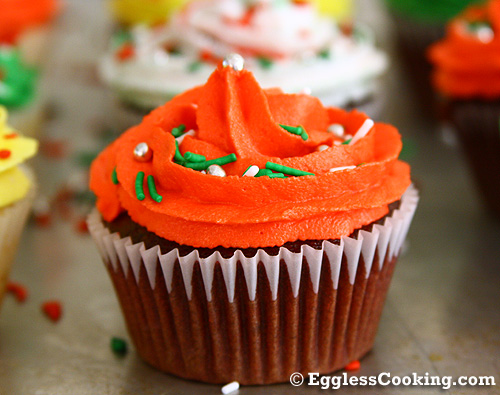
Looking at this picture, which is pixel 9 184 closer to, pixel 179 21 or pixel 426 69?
pixel 179 21

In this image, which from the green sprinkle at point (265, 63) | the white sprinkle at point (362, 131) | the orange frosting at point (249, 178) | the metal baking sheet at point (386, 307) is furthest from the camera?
the green sprinkle at point (265, 63)

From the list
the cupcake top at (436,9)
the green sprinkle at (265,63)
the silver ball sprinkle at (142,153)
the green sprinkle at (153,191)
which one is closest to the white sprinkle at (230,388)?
the green sprinkle at (153,191)

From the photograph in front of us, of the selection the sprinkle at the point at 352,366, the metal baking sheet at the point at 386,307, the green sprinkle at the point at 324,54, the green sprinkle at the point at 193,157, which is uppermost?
the green sprinkle at the point at 193,157

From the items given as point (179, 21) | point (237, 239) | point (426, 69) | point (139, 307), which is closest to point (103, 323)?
point (139, 307)

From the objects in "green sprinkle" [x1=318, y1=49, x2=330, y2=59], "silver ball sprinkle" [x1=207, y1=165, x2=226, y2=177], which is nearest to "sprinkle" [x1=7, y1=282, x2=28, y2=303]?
"silver ball sprinkle" [x1=207, y1=165, x2=226, y2=177]

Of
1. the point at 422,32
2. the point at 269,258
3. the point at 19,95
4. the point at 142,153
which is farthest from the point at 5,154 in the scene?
the point at 422,32

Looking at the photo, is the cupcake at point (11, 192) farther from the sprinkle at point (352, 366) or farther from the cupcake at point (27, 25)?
the cupcake at point (27, 25)
